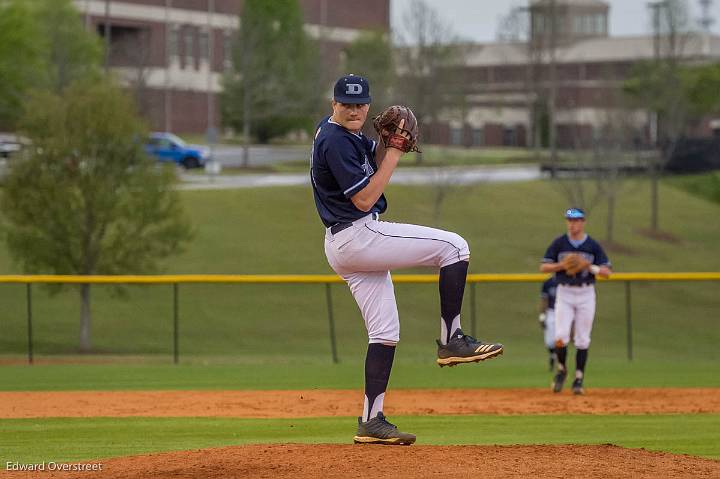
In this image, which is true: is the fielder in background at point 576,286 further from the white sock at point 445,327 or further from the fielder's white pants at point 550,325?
the white sock at point 445,327

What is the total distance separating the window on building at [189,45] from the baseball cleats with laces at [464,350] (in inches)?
2547

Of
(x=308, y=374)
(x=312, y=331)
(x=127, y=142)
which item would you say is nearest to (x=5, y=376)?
(x=308, y=374)

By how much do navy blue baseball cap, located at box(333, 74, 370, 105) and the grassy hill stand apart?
51.3 feet

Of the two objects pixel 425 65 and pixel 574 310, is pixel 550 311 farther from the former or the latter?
pixel 425 65

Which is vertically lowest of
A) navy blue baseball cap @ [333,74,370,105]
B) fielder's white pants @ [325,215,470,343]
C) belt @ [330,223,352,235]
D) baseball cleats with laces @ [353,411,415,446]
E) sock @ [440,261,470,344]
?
baseball cleats with laces @ [353,411,415,446]

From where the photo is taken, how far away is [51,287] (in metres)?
24.6

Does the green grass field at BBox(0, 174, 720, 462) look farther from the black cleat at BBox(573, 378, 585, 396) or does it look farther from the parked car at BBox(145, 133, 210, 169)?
the parked car at BBox(145, 133, 210, 169)

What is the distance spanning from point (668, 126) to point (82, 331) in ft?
112

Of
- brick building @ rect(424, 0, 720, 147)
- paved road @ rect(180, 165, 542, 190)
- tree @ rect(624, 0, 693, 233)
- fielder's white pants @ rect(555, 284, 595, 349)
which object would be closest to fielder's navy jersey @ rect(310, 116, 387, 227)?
fielder's white pants @ rect(555, 284, 595, 349)

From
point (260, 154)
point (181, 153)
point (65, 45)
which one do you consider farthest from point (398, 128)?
point (260, 154)

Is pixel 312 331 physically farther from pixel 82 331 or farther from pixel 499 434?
pixel 499 434

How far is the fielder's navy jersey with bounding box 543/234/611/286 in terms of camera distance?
14.4 metres

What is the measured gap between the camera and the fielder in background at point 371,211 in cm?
712

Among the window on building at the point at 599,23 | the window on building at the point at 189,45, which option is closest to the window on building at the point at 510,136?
the window on building at the point at 599,23
